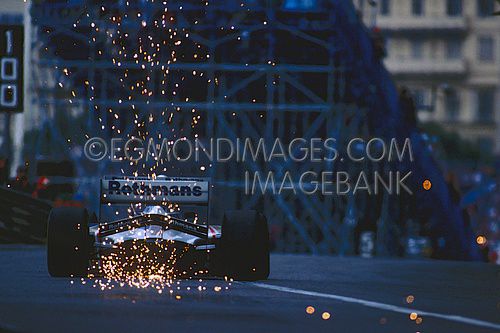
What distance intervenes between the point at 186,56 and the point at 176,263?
2446 centimetres

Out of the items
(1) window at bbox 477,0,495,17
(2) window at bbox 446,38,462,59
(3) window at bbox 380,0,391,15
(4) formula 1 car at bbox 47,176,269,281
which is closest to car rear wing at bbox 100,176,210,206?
(4) formula 1 car at bbox 47,176,269,281

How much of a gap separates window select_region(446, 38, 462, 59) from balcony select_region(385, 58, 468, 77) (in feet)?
1.25

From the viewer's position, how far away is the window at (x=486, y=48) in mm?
99500

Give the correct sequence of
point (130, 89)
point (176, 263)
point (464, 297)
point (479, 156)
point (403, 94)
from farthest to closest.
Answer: point (479, 156) → point (130, 89) → point (403, 94) → point (176, 263) → point (464, 297)

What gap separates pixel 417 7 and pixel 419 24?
2157 millimetres

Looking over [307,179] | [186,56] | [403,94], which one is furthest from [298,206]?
[403,94]

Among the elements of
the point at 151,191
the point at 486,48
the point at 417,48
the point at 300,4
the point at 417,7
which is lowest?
the point at 151,191

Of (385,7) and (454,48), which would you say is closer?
(385,7)

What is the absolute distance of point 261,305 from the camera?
53.5 feet

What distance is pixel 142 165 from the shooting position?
43.3 metres

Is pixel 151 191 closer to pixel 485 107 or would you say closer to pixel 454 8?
pixel 485 107

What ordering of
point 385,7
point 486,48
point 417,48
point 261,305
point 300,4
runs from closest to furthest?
point 261,305 → point 300,4 → point 385,7 → point 417,48 → point 486,48

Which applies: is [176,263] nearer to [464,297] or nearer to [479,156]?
[464,297]

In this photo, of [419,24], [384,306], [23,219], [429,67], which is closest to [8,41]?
[23,219]
